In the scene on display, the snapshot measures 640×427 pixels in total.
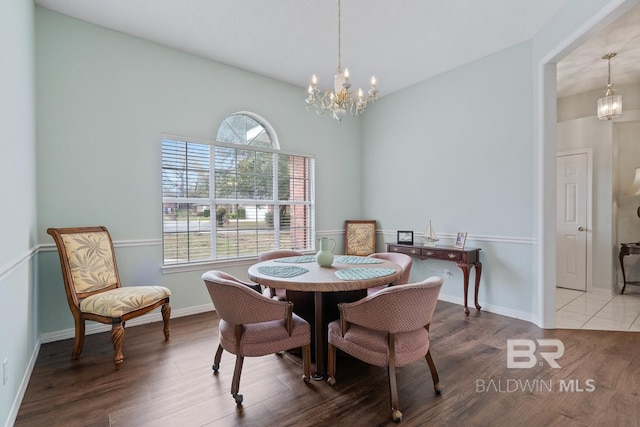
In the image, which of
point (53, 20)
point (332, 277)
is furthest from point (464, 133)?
point (53, 20)

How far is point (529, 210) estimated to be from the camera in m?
3.33

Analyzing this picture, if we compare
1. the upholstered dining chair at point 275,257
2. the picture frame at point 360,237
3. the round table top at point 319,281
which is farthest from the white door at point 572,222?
the upholstered dining chair at point 275,257

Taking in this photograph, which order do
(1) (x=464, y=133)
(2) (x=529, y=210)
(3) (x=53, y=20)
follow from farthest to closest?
1. (1) (x=464, y=133)
2. (2) (x=529, y=210)
3. (3) (x=53, y=20)

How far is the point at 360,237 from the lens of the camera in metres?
4.98

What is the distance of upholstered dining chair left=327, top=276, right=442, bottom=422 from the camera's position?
173cm

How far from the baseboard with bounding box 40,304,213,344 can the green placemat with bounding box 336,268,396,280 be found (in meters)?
2.18

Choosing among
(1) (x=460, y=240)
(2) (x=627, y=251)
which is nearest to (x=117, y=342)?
(1) (x=460, y=240)

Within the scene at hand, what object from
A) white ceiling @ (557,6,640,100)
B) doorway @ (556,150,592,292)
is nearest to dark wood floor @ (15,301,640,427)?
doorway @ (556,150,592,292)

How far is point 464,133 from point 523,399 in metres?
3.04

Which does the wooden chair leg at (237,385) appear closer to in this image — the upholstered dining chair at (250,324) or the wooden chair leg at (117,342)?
the upholstered dining chair at (250,324)

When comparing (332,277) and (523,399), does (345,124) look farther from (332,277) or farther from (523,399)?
(523,399)

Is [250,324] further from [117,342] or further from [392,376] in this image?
[117,342]

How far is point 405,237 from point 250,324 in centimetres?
286

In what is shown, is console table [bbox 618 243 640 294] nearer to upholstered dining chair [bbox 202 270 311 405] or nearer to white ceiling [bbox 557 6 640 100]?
white ceiling [bbox 557 6 640 100]
